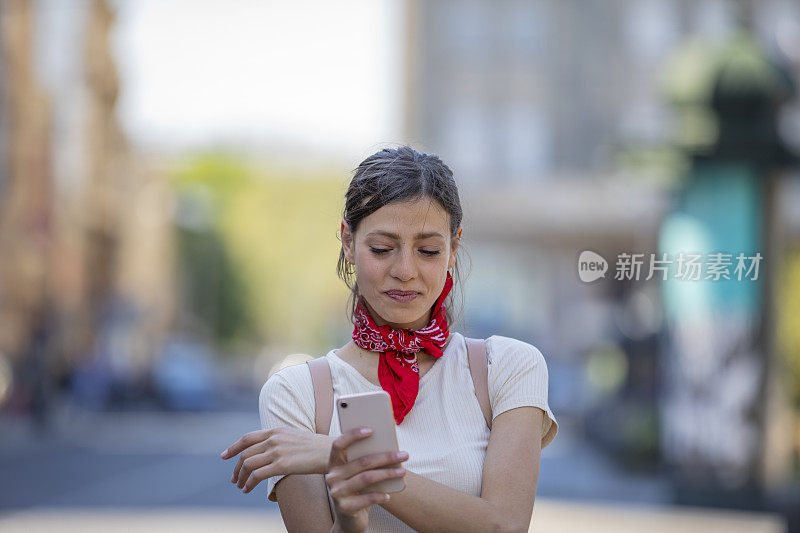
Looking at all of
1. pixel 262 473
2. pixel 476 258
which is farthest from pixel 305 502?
pixel 476 258

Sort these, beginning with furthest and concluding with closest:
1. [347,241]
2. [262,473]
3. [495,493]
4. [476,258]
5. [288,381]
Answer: [476,258] < [347,241] < [288,381] < [495,493] < [262,473]

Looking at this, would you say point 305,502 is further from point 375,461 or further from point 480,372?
point 480,372

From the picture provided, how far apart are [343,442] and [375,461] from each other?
74 millimetres

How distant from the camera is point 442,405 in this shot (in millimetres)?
2699

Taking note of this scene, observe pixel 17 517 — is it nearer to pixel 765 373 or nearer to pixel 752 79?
pixel 765 373

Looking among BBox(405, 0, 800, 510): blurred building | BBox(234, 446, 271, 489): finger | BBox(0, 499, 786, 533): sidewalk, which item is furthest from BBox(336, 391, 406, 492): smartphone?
BBox(405, 0, 800, 510): blurred building

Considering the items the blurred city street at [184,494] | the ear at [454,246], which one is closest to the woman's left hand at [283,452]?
the ear at [454,246]

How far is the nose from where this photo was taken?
2.65 meters

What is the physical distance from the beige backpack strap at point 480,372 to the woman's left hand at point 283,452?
0.44 meters

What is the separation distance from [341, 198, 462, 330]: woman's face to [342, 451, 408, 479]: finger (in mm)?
466

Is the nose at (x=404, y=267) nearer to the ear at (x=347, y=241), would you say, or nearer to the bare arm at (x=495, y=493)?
the ear at (x=347, y=241)

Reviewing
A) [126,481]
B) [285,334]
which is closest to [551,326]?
[126,481]

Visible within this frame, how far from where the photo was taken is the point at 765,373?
37.9 ft

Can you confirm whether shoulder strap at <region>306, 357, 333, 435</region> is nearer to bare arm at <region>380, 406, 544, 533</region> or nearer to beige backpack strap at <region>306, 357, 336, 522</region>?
beige backpack strap at <region>306, 357, 336, 522</region>
